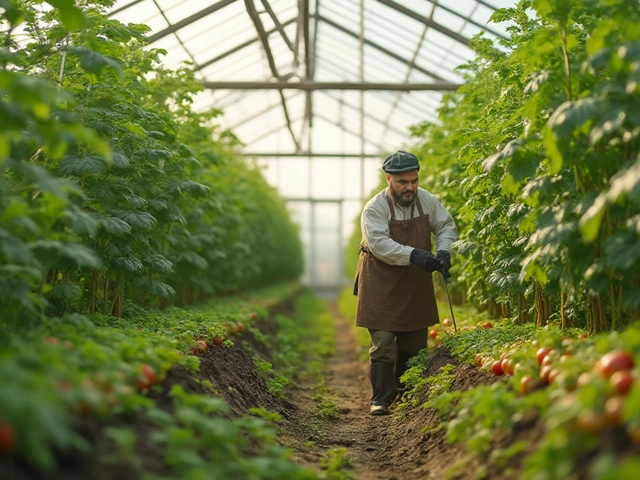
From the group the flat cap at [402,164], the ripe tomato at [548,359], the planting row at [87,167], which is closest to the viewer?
the planting row at [87,167]

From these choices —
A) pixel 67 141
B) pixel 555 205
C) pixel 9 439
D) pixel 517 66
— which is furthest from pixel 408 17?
pixel 9 439

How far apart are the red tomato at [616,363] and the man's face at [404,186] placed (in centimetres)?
361

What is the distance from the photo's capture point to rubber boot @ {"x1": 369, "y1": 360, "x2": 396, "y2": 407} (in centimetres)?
674

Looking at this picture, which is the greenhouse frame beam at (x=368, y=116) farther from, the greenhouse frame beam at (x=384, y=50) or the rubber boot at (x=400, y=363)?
the rubber boot at (x=400, y=363)

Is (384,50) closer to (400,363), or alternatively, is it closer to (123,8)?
(123,8)

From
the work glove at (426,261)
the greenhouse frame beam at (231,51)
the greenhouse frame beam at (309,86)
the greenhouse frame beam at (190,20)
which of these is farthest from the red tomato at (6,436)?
the greenhouse frame beam at (231,51)

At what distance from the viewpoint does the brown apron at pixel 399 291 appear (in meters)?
6.73

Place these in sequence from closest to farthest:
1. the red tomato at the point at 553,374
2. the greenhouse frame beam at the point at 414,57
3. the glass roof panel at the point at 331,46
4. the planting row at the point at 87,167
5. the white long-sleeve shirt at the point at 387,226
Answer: the red tomato at the point at 553,374
the planting row at the point at 87,167
the white long-sleeve shirt at the point at 387,226
the glass roof panel at the point at 331,46
the greenhouse frame beam at the point at 414,57

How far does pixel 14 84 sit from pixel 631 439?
8.79 feet

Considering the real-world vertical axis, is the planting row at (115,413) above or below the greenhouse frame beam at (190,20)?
below

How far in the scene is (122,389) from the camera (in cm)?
327

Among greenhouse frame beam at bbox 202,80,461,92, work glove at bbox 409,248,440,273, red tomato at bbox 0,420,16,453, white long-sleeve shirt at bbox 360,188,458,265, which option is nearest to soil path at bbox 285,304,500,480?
work glove at bbox 409,248,440,273

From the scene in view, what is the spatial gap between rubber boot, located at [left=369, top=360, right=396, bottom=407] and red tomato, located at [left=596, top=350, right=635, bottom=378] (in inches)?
148

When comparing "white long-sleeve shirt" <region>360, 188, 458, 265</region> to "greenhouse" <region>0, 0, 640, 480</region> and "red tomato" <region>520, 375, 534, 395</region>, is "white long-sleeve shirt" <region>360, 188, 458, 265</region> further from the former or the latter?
"red tomato" <region>520, 375, 534, 395</region>
